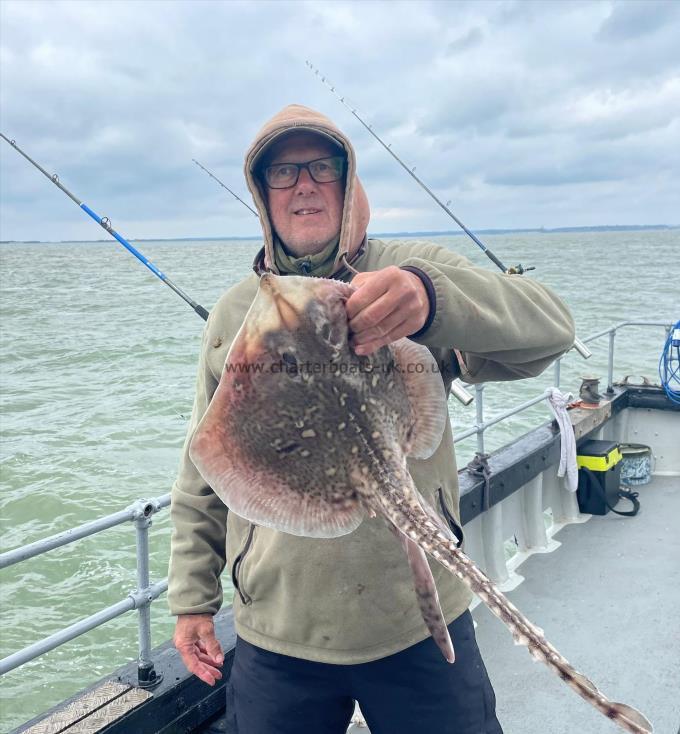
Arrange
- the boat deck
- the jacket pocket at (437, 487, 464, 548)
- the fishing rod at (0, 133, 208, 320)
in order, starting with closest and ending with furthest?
the jacket pocket at (437, 487, 464, 548), the boat deck, the fishing rod at (0, 133, 208, 320)

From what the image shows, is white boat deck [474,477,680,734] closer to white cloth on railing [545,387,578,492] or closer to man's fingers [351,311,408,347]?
white cloth on railing [545,387,578,492]

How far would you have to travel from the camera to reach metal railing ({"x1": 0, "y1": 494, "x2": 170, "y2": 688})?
2182mm

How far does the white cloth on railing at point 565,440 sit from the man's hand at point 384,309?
428cm

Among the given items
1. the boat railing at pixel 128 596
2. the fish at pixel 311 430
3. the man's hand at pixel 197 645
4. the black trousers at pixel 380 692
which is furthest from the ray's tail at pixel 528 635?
the boat railing at pixel 128 596

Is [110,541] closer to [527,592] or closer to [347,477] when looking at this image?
[527,592]

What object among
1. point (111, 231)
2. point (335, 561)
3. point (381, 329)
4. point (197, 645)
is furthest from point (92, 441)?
point (381, 329)

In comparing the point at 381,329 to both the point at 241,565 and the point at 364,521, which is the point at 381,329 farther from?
the point at 241,565

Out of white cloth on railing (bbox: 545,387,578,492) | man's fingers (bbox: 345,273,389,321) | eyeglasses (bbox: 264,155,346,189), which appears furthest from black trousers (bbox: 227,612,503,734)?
white cloth on railing (bbox: 545,387,578,492)

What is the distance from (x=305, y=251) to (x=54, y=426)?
1216 centimetres

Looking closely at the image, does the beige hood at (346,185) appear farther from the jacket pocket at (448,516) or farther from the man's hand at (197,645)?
the man's hand at (197,645)

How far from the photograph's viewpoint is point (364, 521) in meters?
1.96

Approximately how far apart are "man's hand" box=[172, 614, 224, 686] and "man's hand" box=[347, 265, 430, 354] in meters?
1.27

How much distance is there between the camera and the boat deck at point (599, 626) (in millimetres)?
3445

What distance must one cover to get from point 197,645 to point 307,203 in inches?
60.8
